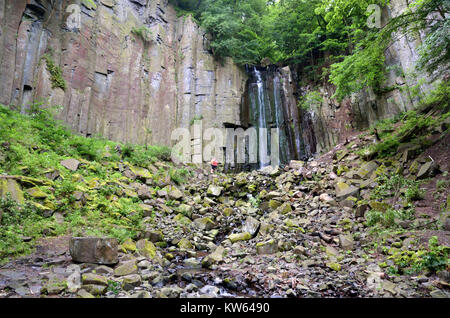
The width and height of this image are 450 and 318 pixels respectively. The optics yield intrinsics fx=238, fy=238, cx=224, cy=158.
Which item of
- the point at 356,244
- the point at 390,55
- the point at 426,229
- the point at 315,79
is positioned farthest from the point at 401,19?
the point at 315,79

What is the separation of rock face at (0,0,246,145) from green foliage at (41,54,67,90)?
0.20m

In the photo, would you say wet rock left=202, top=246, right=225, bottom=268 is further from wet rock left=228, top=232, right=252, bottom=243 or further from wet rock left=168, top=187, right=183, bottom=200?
wet rock left=168, top=187, right=183, bottom=200

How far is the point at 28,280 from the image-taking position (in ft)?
13.0

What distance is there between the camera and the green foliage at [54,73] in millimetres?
12429

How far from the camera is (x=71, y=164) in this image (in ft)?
29.7

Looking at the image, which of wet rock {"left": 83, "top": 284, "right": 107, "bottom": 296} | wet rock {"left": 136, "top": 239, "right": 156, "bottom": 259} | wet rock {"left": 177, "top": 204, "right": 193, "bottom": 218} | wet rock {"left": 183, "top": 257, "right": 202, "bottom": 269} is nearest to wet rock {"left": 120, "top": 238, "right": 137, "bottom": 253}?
wet rock {"left": 136, "top": 239, "right": 156, "bottom": 259}

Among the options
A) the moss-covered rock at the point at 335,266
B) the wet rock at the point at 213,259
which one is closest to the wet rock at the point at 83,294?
the wet rock at the point at 213,259

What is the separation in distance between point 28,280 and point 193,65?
19.3 meters

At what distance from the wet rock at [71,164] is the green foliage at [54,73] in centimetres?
586

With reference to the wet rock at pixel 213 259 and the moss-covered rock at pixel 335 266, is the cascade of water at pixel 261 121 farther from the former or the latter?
the moss-covered rock at pixel 335 266

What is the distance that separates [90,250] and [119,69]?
14.8m

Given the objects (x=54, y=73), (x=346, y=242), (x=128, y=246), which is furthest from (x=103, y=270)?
(x=54, y=73)

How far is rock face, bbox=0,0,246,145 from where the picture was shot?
11531 millimetres
